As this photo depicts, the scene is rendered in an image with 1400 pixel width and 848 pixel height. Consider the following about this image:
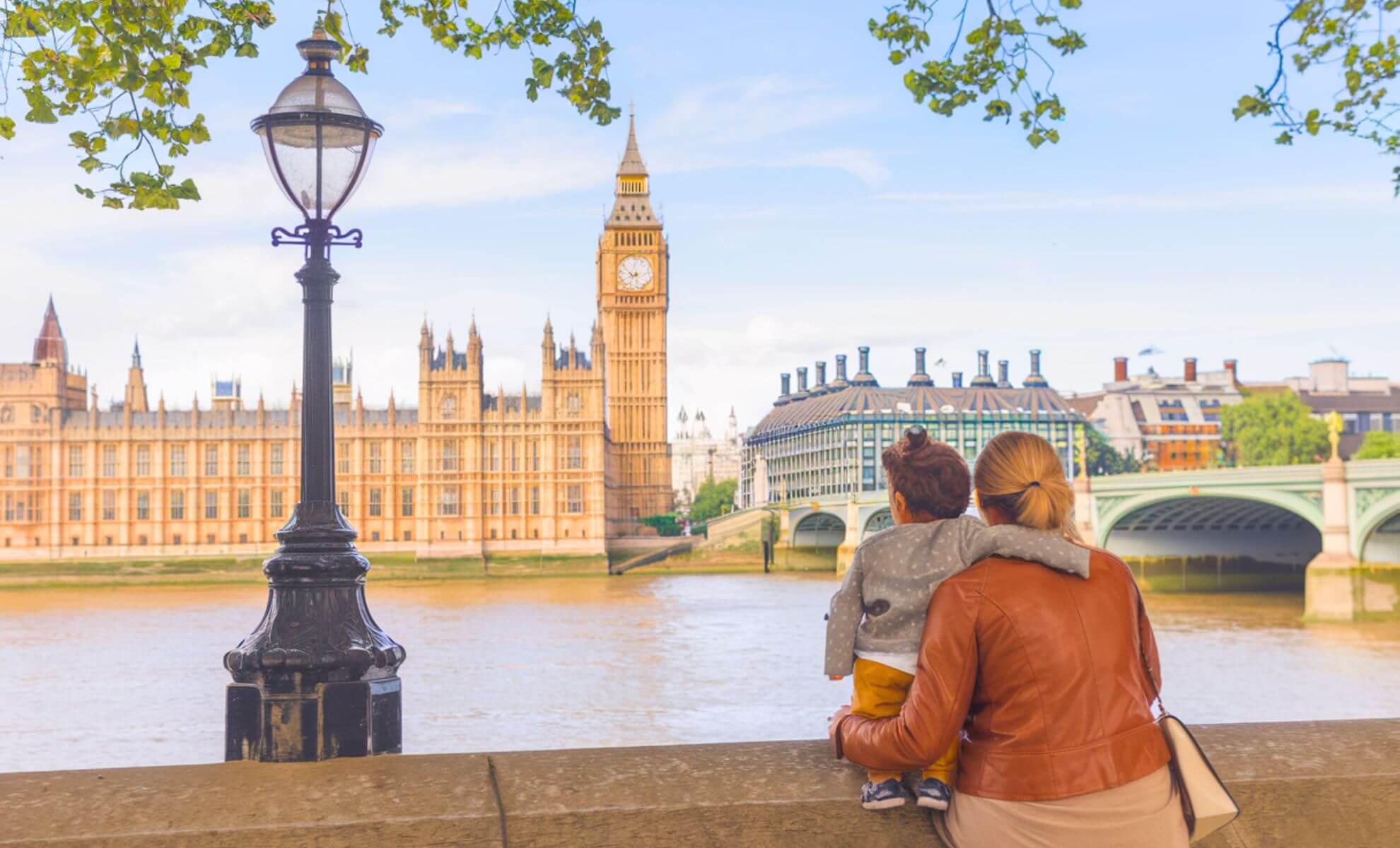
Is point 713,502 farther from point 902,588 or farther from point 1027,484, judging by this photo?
point 1027,484

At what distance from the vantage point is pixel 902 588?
6.62 ft

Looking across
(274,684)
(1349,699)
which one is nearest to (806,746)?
(274,684)

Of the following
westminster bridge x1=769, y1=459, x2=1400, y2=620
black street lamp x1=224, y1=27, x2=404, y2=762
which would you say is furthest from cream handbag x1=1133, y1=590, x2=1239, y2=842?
westminster bridge x1=769, y1=459, x2=1400, y2=620

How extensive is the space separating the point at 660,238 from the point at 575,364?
417 inches

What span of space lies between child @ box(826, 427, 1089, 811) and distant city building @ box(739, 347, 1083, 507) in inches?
2445

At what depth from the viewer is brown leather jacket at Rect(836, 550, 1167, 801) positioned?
177 centimetres

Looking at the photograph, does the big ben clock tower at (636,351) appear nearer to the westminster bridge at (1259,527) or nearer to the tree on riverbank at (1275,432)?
the westminster bridge at (1259,527)

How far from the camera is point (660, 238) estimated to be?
59.5 m

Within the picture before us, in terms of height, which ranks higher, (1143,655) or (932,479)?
(932,479)

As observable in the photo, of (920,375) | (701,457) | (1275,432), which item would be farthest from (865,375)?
(701,457)

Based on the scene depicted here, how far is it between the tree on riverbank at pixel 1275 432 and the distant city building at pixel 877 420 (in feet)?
23.6

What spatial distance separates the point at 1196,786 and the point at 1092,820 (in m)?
0.17

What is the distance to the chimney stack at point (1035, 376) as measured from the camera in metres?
75.0

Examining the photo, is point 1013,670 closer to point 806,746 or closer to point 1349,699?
point 806,746
